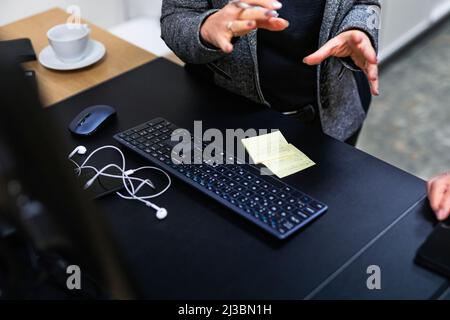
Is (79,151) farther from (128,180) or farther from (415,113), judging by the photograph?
(415,113)

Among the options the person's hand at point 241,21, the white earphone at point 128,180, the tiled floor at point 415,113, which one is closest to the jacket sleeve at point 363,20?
the person's hand at point 241,21

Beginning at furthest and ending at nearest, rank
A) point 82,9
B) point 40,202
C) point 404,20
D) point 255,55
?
1. point 404,20
2. point 82,9
3. point 255,55
4. point 40,202

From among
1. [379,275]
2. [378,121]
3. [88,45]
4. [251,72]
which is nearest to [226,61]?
[251,72]

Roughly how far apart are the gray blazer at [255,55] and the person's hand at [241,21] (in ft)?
0.22

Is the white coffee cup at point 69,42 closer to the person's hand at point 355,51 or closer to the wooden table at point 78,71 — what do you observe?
the wooden table at point 78,71

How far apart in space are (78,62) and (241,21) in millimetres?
598

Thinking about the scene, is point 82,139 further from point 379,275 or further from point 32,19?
point 32,19

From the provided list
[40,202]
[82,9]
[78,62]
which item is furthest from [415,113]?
[40,202]

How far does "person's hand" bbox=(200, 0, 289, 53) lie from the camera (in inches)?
34.9

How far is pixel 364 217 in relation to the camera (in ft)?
2.68

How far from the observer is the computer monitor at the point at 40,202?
14.9 inches

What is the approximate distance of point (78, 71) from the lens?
132 cm

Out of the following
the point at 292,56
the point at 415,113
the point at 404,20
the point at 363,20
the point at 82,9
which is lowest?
the point at 415,113

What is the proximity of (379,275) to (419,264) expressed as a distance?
61mm
